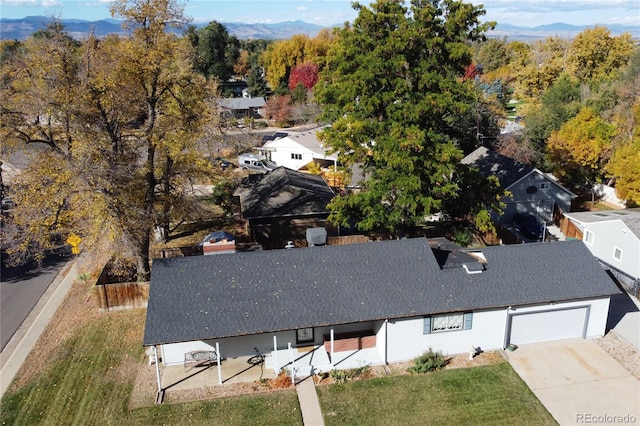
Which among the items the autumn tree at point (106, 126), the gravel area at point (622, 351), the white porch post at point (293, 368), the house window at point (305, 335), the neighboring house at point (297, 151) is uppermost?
the autumn tree at point (106, 126)

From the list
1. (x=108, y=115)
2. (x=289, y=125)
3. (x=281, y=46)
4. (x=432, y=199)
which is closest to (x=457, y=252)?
(x=432, y=199)

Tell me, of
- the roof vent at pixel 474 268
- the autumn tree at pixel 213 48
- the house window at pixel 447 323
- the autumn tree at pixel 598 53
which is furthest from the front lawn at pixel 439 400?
the autumn tree at pixel 213 48

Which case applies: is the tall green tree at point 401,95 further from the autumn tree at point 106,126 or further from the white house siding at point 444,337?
the autumn tree at point 106,126

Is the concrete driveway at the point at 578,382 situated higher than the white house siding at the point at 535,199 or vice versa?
the white house siding at the point at 535,199

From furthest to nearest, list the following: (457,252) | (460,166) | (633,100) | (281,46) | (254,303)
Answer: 1. (281,46)
2. (633,100)
3. (460,166)
4. (457,252)
5. (254,303)

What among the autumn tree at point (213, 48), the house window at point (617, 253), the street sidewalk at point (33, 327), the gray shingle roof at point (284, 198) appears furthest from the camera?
the autumn tree at point (213, 48)

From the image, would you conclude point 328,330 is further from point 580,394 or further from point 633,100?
point 633,100

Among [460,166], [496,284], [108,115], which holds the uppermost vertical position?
[108,115]

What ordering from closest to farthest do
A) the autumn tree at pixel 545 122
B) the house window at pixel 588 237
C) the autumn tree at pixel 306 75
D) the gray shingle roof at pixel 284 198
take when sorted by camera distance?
the house window at pixel 588 237 → the gray shingle roof at pixel 284 198 → the autumn tree at pixel 545 122 → the autumn tree at pixel 306 75
